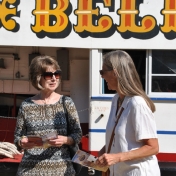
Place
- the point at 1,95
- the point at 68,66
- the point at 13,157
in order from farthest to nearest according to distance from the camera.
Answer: the point at 1,95 < the point at 68,66 < the point at 13,157

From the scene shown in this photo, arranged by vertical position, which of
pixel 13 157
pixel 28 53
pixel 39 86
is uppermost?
pixel 28 53

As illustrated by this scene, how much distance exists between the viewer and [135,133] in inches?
89.7

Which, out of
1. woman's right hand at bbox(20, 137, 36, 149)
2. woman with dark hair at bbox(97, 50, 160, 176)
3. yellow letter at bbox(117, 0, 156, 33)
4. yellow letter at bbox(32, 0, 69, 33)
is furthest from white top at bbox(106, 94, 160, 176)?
yellow letter at bbox(32, 0, 69, 33)

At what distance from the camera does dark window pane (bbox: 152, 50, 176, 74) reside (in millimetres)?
5273

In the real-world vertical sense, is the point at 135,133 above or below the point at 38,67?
below

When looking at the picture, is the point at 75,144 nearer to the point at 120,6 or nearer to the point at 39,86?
the point at 39,86

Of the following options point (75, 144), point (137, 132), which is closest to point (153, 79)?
point (75, 144)

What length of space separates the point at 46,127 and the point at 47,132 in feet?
0.11

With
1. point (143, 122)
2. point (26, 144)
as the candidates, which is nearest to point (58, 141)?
point (26, 144)

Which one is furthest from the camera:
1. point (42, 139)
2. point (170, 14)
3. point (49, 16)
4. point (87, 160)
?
point (49, 16)

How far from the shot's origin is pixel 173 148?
5.21 meters

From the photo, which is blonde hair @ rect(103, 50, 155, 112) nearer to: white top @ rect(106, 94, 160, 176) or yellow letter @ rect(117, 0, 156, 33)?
white top @ rect(106, 94, 160, 176)

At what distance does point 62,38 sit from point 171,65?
55.4 inches

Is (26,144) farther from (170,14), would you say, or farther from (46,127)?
(170,14)
